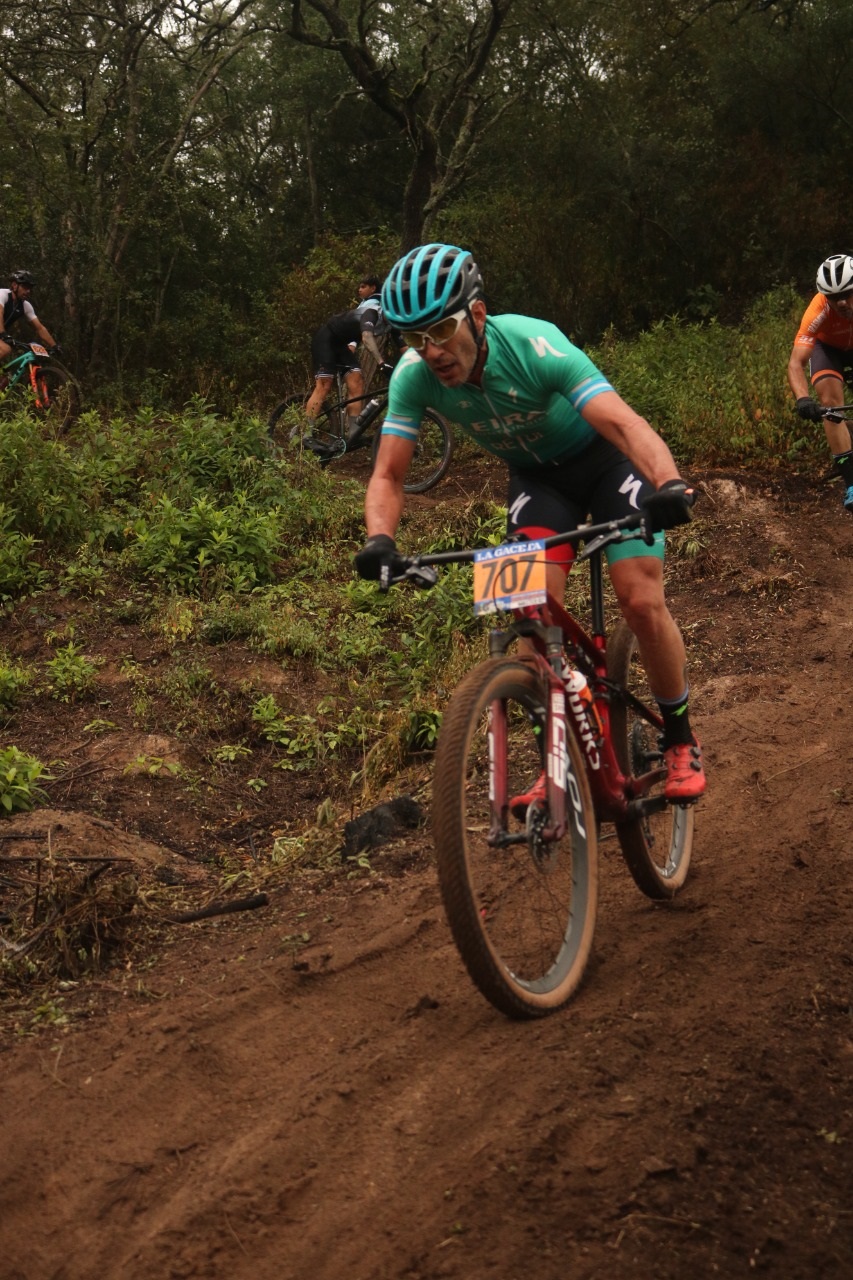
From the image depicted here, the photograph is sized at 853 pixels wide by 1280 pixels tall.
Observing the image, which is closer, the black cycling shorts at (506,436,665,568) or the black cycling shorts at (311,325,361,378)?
the black cycling shorts at (506,436,665,568)

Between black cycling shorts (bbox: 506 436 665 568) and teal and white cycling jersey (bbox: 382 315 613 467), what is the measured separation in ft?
0.18

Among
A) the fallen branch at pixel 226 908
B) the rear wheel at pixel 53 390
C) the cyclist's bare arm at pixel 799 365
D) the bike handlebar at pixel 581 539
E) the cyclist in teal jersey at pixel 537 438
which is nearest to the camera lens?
the bike handlebar at pixel 581 539

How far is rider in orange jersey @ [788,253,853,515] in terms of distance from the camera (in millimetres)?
8336

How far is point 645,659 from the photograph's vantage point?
443 cm

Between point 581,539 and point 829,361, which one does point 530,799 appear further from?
point 829,361

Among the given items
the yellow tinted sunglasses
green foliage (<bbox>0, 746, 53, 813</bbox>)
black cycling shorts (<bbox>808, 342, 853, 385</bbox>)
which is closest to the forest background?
black cycling shorts (<bbox>808, 342, 853, 385</bbox>)

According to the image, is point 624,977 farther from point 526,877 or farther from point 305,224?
point 305,224

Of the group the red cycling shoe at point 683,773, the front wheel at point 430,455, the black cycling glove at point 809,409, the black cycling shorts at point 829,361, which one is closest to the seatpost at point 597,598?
the red cycling shoe at point 683,773

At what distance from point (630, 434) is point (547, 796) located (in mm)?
1161

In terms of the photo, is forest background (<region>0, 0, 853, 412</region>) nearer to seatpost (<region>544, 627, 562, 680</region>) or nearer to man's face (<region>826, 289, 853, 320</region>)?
man's face (<region>826, 289, 853, 320</region>)

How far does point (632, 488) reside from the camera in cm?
423

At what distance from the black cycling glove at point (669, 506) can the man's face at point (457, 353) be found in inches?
28.4

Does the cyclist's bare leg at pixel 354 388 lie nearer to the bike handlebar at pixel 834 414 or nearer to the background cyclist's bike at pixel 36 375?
the background cyclist's bike at pixel 36 375

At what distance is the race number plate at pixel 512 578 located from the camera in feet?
11.5
